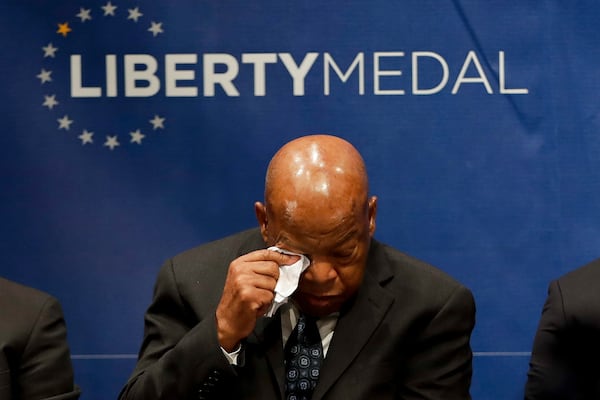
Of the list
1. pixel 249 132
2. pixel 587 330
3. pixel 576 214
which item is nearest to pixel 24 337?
pixel 249 132

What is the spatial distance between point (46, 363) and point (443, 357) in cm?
80

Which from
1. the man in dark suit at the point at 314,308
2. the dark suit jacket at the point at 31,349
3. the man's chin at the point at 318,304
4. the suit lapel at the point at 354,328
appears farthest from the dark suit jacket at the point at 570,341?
the dark suit jacket at the point at 31,349

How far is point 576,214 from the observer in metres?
2.81

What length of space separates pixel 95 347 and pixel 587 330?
137cm

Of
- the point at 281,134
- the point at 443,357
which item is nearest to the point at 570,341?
the point at 443,357

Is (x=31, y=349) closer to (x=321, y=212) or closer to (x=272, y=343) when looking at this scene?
(x=272, y=343)

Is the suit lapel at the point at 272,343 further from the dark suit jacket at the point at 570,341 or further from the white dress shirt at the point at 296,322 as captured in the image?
the dark suit jacket at the point at 570,341

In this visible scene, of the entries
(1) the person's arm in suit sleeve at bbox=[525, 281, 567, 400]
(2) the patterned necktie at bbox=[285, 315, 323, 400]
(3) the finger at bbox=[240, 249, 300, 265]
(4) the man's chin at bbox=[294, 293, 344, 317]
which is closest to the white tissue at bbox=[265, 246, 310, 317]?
(3) the finger at bbox=[240, 249, 300, 265]

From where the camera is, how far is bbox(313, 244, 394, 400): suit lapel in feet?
6.77

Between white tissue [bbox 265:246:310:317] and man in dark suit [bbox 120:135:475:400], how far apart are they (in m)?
0.01

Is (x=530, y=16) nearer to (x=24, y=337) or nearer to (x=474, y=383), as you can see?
(x=474, y=383)

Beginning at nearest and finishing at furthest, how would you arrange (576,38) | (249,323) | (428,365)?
(249,323), (428,365), (576,38)

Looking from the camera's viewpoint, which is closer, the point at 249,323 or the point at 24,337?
the point at 249,323

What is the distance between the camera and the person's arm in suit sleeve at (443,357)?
2.09 m
